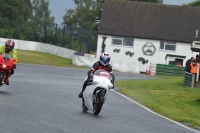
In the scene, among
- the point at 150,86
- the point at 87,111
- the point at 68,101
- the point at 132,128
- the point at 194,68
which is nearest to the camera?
the point at 132,128

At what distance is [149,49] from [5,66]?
55.5 metres

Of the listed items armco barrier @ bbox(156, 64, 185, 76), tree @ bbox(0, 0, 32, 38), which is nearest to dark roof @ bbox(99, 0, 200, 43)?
tree @ bbox(0, 0, 32, 38)

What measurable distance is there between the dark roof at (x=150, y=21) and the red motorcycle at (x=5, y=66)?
181ft

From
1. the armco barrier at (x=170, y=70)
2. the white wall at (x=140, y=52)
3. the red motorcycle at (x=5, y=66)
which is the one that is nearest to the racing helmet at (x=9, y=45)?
the red motorcycle at (x=5, y=66)

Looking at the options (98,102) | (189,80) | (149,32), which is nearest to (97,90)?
(98,102)

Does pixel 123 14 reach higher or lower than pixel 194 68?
higher

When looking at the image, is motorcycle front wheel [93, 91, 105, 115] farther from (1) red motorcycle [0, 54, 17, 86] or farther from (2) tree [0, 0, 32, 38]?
(2) tree [0, 0, 32, 38]

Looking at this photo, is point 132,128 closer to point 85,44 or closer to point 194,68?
point 194,68

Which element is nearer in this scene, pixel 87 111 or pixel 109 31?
pixel 87 111

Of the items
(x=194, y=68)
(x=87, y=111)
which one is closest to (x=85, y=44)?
(x=194, y=68)

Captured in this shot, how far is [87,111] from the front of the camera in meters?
17.9

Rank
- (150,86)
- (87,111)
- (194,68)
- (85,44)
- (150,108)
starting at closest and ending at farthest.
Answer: (87,111) → (150,108) → (150,86) → (194,68) → (85,44)

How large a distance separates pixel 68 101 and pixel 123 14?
57.8 meters

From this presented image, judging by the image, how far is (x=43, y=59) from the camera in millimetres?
65875
